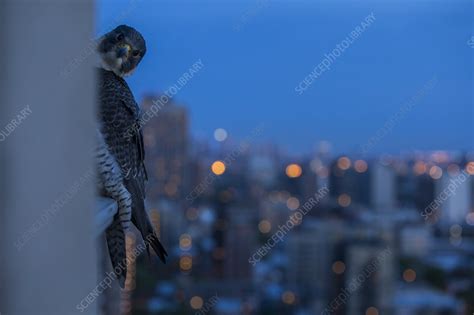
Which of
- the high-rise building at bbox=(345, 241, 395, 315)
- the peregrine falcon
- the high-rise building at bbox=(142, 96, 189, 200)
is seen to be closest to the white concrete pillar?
the peregrine falcon

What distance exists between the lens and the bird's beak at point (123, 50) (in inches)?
28.7

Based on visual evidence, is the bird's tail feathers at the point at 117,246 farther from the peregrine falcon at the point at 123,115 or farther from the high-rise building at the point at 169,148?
the high-rise building at the point at 169,148

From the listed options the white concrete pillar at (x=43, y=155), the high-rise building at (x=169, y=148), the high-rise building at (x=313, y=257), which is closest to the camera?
the white concrete pillar at (x=43, y=155)

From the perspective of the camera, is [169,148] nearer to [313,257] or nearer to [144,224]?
[144,224]

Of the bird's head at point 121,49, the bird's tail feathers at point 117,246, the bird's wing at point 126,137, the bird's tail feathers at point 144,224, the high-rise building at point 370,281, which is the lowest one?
the bird's tail feathers at point 117,246

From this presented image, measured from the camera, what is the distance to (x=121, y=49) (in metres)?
0.73

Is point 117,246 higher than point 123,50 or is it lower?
lower

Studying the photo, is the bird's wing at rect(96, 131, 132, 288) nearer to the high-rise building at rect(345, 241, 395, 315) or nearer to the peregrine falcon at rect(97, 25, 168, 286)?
the peregrine falcon at rect(97, 25, 168, 286)

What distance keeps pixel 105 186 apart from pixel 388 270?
20.8 ft

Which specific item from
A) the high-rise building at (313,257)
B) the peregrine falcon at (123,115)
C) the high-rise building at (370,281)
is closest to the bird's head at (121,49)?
the peregrine falcon at (123,115)

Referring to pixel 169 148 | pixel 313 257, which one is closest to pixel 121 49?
pixel 169 148

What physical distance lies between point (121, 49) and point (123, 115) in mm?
87

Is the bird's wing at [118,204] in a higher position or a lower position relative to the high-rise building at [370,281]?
lower

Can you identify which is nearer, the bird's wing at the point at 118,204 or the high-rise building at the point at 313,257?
the bird's wing at the point at 118,204
